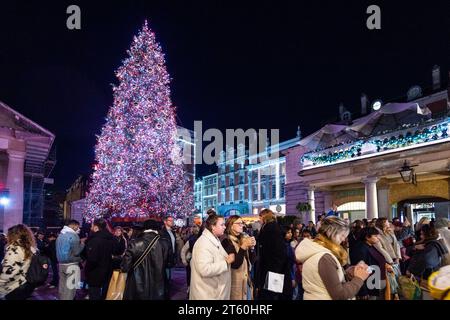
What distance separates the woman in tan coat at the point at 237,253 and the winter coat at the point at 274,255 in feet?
1.87

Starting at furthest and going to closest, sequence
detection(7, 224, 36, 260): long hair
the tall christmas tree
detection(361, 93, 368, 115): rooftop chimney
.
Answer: detection(361, 93, 368, 115): rooftop chimney → the tall christmas tree → detection(7, 224, 36, 260): long hair

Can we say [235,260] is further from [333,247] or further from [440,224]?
[440,224]

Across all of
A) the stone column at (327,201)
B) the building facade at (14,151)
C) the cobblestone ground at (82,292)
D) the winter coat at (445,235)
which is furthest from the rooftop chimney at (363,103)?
the winter coat at (445,235)

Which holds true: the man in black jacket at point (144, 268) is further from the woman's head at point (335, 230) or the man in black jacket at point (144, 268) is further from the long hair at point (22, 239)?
the woman's head at point (335, 230)

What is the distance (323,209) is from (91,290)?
810 inches

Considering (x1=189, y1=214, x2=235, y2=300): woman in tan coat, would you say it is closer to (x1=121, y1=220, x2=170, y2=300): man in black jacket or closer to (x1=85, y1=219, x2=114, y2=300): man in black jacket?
(x1=121, y1=220, x2=170, y2=300): man in black jacket

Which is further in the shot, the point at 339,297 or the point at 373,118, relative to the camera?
the point at 373,118

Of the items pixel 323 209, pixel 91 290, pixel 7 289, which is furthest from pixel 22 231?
pixel 323 209

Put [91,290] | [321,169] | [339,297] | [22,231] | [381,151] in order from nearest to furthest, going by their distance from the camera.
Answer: [339,297], [22,231], [91,290], [381,151], [321,169]

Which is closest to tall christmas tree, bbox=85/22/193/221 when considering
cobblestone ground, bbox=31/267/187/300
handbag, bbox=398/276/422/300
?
cobblestone ground, bbox=31/267/187/300

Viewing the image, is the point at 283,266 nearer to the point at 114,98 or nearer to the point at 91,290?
the point at 91,290

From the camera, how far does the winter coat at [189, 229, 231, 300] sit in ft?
15.2

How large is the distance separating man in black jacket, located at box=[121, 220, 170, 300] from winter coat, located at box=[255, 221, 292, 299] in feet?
6.78

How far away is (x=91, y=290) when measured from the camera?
25.3 ft
